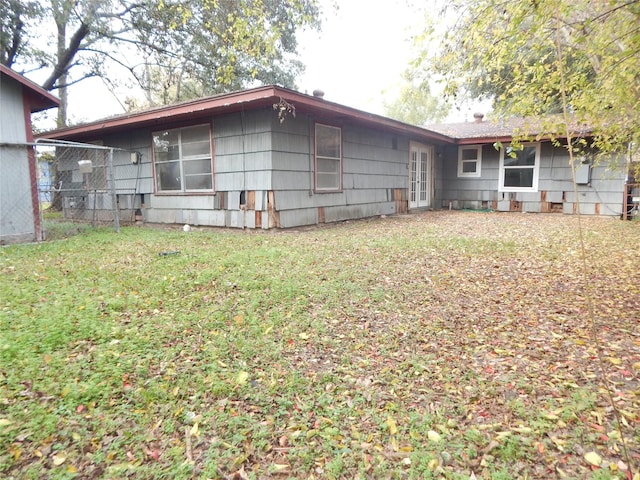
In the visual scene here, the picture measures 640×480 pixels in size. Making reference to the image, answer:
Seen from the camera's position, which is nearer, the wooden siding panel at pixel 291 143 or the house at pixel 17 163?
the house at pixel 17 163

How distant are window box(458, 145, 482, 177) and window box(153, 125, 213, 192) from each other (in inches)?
344

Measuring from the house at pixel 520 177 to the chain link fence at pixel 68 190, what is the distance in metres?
9.57

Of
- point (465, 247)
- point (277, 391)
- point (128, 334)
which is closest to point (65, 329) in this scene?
point (128, 334)

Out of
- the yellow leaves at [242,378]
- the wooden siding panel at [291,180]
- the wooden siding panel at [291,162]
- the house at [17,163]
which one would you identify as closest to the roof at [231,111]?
the wooden siding panel at [291,162]

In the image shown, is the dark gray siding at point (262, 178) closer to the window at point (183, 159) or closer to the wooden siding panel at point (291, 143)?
the wooden siding panel at point (291, 143)

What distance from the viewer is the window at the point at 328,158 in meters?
8.16

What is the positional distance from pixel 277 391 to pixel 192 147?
279 inches

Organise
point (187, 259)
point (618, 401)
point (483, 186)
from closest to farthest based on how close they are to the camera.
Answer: point (618, 401), point (187, 259), point (483, 186)

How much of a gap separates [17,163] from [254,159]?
3853mm

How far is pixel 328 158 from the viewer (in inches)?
331

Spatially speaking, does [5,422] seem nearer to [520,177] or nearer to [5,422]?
[5,422]

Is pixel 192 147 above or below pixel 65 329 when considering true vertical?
above

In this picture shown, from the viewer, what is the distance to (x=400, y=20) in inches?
171

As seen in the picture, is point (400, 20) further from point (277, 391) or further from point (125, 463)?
point (125, 463)
